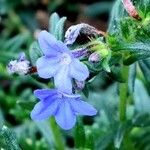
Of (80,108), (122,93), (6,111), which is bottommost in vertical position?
(6,111)

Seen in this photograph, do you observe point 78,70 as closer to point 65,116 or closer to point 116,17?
point 65,116

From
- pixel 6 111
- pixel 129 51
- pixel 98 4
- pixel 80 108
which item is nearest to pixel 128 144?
pixel 129 51

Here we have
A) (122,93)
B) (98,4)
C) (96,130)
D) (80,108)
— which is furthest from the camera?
(98,4)

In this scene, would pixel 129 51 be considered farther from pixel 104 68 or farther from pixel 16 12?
pixel 16 12

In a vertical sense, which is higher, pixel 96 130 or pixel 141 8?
pixel 141 8

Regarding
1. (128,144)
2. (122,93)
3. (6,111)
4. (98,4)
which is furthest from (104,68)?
(98,4)

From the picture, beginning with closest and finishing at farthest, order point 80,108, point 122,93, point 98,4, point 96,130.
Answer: point 80,108 < point 122,93 < point 96,130 < point 98,4

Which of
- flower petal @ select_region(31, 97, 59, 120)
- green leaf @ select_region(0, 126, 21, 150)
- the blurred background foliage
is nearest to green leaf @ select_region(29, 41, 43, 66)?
the blurred background foliage

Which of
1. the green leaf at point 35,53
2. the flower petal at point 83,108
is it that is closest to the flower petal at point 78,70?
the flower petal at point 83,108

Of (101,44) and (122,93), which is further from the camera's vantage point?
(122,93)

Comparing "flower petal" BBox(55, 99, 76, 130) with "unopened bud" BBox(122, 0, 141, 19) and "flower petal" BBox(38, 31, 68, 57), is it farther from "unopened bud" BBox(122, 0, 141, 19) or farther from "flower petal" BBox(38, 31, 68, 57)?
"unopened bud" BBox(122, 0, 141, 19)
